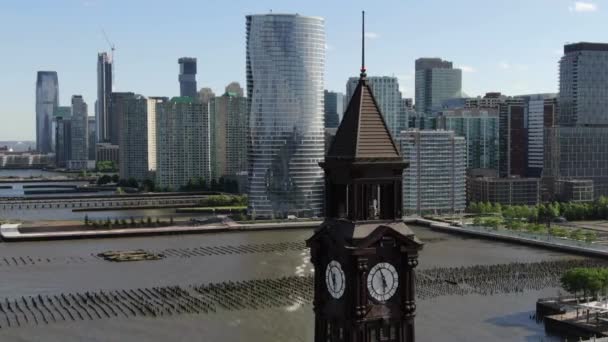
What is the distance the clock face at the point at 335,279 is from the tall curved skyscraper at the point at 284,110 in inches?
5829

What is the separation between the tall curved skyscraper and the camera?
17062cm

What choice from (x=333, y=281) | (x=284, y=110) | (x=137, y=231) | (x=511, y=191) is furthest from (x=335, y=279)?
(x=511, y=191)

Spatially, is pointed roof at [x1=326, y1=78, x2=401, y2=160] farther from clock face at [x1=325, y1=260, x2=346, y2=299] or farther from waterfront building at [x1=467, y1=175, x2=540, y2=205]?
waterfront building at [x1=467, y1=175, x2=540, y2=205]

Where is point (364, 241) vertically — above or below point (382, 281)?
above

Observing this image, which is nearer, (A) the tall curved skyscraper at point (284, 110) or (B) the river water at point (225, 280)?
(B) the river water at point (225, 280)

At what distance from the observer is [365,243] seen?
74.3ft

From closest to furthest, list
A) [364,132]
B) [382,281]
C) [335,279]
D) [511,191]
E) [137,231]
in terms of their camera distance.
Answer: [382,281], [335,279], [364,132], [137,231], [511,191]

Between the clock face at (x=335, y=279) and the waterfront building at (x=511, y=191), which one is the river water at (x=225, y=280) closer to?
the clock face at (x=335, y=279)

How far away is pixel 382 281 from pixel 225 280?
7529 cm

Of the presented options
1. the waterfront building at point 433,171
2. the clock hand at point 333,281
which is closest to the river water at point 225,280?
the waterfront building at point 433,171

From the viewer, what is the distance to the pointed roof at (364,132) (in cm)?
2342

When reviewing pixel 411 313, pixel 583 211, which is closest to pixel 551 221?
pixel 583 211

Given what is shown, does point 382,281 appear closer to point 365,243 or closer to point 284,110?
point 365,243

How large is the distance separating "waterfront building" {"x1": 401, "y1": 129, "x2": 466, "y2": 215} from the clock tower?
6001 inches
